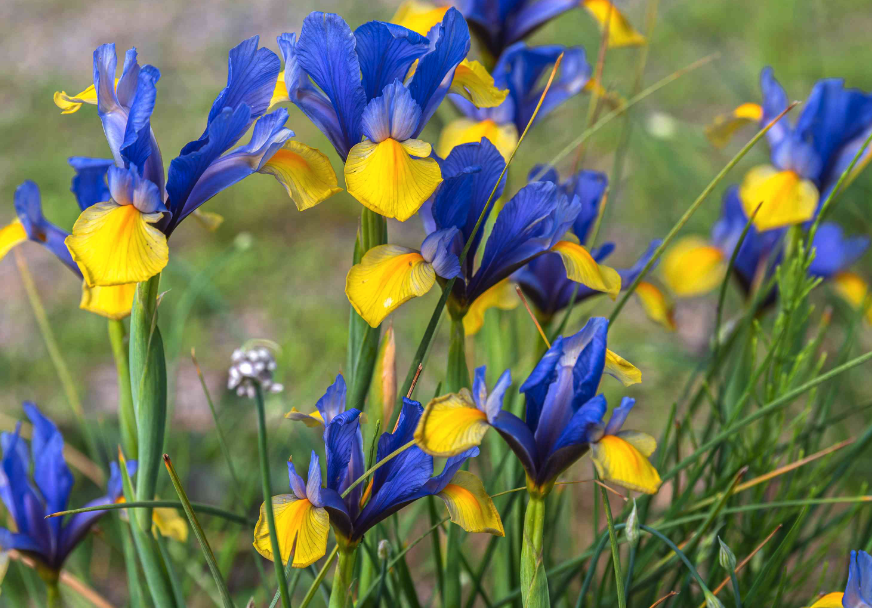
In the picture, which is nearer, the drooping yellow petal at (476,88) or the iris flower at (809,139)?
the drooping yellow petal at (476,88)

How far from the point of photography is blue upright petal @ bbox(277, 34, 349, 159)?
22.9 inches

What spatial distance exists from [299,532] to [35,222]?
0.44m

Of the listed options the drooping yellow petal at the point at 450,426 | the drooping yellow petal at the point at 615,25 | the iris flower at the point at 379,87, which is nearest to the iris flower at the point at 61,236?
the iris flower at the point at 379,87

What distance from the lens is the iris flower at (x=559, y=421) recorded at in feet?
1.69

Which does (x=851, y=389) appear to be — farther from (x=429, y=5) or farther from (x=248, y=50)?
(x=248, y=50)

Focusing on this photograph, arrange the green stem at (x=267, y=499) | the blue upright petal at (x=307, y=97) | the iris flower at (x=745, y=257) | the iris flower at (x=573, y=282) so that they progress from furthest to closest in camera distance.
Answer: the iris flower at (x=745, y=257), the iris flower at (x=573, y=282), the blue upright petal at (x=307, y=97), the green stem at (x=267, y=499)

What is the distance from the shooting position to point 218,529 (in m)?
1.20

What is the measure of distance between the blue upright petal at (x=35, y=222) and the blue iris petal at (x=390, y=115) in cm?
36

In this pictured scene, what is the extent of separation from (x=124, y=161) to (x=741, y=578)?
81cm

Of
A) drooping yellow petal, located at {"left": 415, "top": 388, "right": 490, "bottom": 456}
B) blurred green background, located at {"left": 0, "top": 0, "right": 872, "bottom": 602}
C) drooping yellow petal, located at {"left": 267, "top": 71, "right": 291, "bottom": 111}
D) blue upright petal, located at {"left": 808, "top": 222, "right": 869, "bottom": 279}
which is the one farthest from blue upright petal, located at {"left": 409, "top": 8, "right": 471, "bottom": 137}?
blue upright petal, located at {"left": 808, "top": 222, "right": 869, "bottom": 279}

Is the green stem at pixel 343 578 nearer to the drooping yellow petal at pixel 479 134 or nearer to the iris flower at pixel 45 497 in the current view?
the iris flower at pixel 45 497

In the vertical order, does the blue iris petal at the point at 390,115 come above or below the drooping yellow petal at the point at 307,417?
above

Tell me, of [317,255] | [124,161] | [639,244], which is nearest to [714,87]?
[639,244]

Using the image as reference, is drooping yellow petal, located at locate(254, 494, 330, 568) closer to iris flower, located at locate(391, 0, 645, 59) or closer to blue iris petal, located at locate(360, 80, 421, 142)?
blue iris petal, located at locate(360, 80, 421, 142)
